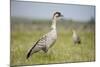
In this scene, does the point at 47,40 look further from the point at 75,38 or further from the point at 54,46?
the point at 75,38

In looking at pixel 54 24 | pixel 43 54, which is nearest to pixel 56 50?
pixel 43 54

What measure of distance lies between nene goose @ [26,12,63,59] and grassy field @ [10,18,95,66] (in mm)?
45

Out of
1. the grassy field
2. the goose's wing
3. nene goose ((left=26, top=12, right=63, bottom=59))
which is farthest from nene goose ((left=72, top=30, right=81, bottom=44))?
the goose's wing

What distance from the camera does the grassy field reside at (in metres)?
2.32

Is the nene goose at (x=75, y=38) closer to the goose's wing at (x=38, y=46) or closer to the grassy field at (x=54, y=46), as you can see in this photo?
the grassy field at (x=54, y=46)

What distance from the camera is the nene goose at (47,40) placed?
95.1 inches

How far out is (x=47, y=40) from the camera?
2.49 m

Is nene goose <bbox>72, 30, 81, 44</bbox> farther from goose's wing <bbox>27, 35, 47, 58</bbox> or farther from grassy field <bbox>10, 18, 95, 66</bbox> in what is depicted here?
goose's wing <bbox>27, 35, 47, 58</bbox>

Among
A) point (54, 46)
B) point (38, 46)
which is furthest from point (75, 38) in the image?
point (38, 46)

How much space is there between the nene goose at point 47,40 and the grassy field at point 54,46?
0.05 metres

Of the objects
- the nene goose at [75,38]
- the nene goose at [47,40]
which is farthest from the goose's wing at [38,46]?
the nene goose at [75,38]
